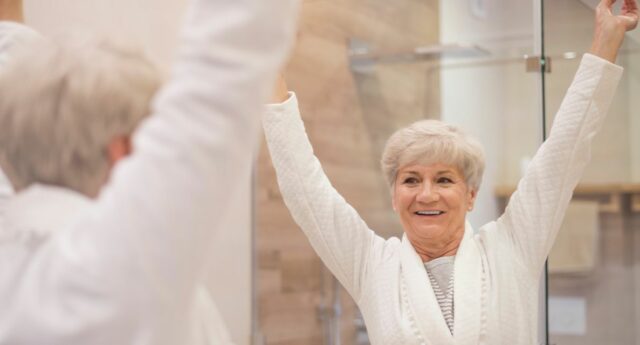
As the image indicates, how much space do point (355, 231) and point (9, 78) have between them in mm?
922

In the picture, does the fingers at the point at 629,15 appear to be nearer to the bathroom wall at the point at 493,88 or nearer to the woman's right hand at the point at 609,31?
the woman's right hand at the point at 609,31

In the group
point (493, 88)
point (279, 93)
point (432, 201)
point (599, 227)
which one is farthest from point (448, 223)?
point (493, 88)

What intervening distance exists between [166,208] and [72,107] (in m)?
0.13

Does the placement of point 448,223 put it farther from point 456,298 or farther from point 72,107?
point 72,107

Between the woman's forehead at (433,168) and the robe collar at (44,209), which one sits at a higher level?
the woman's forehead at (433,168)

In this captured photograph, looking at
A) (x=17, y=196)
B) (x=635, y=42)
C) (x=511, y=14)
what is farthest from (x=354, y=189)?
(x=17, y=196)

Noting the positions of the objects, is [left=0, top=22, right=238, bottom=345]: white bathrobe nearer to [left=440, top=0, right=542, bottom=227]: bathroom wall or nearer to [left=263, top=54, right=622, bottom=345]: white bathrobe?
[left=263, top=54, right=622, bottom=345]: white bathrobe

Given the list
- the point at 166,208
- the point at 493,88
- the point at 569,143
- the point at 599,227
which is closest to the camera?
the point at 166,208

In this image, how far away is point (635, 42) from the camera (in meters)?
2.04

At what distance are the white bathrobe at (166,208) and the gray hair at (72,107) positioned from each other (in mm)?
48

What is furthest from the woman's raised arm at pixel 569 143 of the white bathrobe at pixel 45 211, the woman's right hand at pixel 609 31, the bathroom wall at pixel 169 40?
the white bathrobe at pixel 45 211

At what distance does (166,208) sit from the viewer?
662 millimetres

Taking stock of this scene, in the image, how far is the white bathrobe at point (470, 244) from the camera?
1516 mm

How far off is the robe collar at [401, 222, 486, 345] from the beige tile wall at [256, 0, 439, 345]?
0.90 meters
